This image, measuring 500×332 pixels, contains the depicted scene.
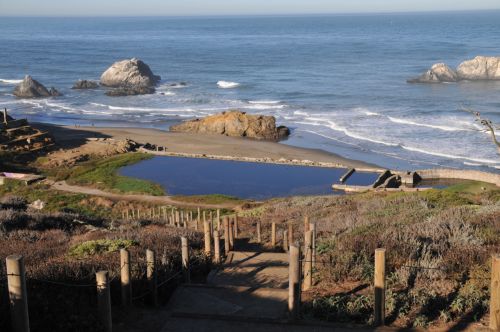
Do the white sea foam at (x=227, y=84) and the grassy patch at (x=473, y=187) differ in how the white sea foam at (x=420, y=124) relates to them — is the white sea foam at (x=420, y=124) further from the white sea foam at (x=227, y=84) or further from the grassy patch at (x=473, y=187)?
the white sea foam at (x=227, y=84)

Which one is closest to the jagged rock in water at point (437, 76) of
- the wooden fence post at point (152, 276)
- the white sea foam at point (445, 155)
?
the white sea foam at point (445, 155)

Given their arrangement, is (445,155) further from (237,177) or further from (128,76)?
(128,76)

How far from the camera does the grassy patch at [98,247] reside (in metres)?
12.2

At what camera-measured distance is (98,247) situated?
1255cm

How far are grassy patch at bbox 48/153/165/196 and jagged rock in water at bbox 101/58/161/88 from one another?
51426 mm

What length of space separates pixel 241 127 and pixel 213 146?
6.09 metres

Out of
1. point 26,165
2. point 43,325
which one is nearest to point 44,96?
point 26,165

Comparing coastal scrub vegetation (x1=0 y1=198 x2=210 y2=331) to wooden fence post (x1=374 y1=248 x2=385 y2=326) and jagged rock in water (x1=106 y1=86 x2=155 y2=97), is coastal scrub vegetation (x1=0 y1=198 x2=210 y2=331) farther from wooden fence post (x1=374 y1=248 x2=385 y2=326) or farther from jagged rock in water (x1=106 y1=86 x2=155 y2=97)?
jagged rock in water (x1=106 y1=86 x2=155 y2=97)

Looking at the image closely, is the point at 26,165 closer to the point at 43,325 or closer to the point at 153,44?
the point at 43,325

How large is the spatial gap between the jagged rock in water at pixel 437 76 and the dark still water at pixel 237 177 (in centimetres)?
5409

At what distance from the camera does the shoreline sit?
1801 inches

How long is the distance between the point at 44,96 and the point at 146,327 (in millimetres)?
82716

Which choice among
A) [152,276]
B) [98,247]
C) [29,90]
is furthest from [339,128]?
[152,276]

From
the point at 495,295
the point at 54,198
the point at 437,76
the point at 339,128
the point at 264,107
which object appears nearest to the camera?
the point at 495,295
